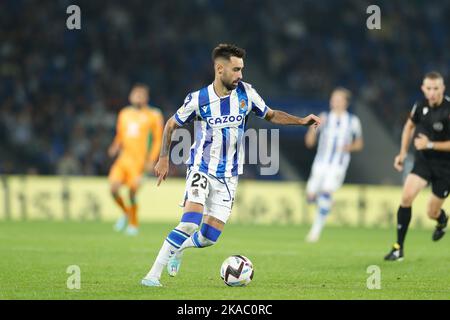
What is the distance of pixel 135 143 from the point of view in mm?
18469

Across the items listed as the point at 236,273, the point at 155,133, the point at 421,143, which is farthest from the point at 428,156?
the point at 155,133

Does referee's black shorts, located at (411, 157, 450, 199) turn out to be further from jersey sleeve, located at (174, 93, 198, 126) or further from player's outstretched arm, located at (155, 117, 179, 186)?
player's outstretched arm, located at (155, 117, 179, 186)

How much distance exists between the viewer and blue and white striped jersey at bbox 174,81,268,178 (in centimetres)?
956

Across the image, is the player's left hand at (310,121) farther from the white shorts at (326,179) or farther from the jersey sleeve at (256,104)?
the white shorts at (326,179)

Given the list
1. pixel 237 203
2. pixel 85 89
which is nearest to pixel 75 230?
pixel 237 203

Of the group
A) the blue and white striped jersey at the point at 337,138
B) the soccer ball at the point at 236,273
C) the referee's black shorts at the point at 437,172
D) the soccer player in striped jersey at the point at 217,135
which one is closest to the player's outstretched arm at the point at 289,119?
the soccer player in striped jersey at the point at 217,135

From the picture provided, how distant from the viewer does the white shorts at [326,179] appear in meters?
17.0

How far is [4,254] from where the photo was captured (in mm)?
12734

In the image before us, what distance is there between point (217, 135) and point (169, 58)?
1836cm

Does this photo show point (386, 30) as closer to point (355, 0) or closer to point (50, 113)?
point (355, 0)

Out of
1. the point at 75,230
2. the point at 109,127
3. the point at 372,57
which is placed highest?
the point at 372,57

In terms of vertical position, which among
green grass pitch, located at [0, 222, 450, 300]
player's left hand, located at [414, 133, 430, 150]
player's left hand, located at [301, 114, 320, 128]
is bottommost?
green grass pitch, located at [0, 222, 450, 300]

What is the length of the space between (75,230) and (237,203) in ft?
16.4

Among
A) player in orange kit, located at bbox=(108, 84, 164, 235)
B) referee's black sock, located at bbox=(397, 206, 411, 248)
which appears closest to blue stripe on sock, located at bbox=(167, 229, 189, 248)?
referee's black sock, located at bbox=(397, 206, 411, 248)
